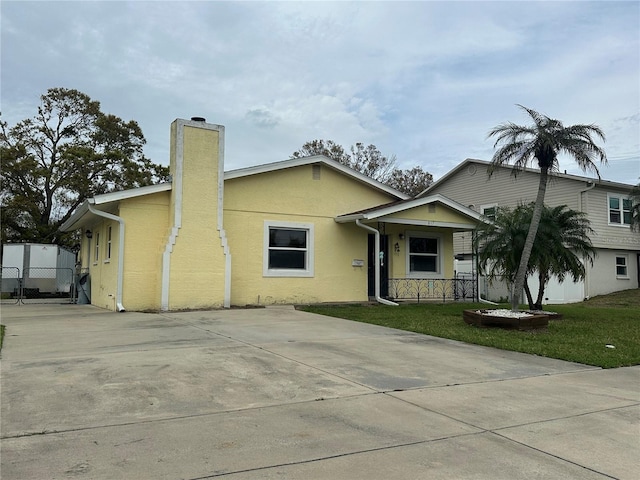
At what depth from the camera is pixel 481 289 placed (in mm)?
23656

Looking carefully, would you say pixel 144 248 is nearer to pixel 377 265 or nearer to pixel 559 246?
pixel 377 265

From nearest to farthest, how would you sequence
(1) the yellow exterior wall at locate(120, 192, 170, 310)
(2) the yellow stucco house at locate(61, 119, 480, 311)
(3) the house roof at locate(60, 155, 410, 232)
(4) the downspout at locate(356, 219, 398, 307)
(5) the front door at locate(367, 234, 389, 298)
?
(3) the house roof at locate(60, 155, 410, 232)
(1) the yellow exterior wall at locate(120, 192, 170, 310)
(2) the yellow stucco house at locate(61, 119, 480, 311)
(4) the downspout at locate(356, 219, 398, 307)
(5) the front door at locate(367, 234, 389, 298)

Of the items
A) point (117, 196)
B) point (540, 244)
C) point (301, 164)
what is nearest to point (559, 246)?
point (540, 244)

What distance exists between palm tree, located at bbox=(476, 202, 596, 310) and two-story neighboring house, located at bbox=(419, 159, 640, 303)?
8.89 m

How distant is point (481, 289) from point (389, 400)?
19.5 metres

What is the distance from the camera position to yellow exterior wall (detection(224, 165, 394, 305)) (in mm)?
15242

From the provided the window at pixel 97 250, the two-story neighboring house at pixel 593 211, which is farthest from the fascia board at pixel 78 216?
the two-story neighboring house at pixel 593 211

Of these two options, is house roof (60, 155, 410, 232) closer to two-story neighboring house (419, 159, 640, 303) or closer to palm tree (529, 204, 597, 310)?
palm tree (529, 204, 597, 310)

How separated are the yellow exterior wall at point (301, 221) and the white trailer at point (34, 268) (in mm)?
10922

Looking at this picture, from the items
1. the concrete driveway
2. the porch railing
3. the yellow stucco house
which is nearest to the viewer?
the concrete driveway

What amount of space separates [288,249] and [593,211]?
14874mm

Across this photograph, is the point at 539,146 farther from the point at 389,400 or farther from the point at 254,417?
the point at 254,417

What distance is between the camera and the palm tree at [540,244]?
42.8 feet

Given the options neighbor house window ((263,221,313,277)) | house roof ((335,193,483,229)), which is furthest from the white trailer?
house roof ((335,193,483,229))
